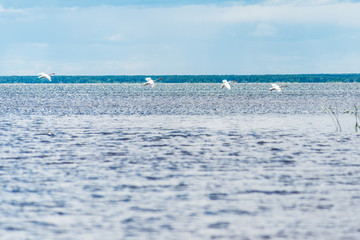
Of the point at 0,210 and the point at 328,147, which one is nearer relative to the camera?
the point at 0,210

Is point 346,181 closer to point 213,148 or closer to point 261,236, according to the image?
point 261,236

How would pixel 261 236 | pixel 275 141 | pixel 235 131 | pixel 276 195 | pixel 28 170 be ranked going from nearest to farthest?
pixel 261 236 < pixel 276 195 < pixel 28 170 < pixel 275 141 < pixel 235 131

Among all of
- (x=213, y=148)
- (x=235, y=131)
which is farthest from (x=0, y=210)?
(x=235, y=131)

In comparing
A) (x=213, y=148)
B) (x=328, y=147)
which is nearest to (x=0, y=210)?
(x=213, y=148)

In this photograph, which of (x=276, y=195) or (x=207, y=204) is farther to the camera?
(x=276, y=195)

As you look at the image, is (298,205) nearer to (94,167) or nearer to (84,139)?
(94,167)

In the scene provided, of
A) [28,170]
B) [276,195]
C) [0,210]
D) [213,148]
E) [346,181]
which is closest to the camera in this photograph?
[0,210]

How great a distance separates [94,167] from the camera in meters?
20.4

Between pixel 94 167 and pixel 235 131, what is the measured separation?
15235 millimetres

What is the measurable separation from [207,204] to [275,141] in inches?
579

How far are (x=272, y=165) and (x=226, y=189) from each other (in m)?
4.81

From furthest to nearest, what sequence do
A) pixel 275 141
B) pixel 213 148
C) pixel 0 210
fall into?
pixel 275 141 < pixel 213 148 < pixel 0 210

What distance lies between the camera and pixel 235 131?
3459cm

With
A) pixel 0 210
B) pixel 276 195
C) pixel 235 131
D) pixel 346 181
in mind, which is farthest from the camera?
pixel 235 131
